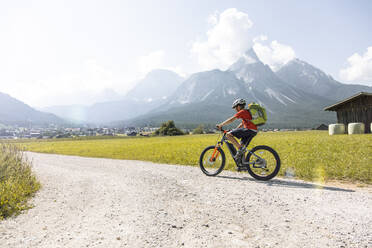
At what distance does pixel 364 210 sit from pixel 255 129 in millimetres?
4200

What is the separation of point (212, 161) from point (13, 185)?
7.23m

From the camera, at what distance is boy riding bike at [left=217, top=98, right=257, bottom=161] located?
27.3 feet

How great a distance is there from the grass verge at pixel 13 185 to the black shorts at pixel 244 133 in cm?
727

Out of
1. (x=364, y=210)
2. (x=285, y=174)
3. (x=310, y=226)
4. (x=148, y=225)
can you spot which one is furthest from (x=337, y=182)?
(x=148, y=225)

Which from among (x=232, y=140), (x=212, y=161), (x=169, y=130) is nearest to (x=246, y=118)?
(x=232, y=140)

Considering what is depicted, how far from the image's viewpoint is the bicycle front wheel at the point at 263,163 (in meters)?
8.04

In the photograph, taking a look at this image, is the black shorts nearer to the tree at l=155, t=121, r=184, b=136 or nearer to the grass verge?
the grass verge

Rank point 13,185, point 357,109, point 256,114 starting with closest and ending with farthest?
point 13,185 → point 256,114 → point 357,109

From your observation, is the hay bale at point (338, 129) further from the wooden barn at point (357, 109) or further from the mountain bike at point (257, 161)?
the mountain bike at point (257, 161)

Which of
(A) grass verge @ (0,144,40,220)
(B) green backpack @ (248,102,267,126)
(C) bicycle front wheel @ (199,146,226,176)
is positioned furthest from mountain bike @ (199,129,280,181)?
(A) grass verge @ (0,144,40,220)

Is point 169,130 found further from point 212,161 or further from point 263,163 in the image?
point 263,163

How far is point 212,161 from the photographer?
9672mm

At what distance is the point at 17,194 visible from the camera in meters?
6.61

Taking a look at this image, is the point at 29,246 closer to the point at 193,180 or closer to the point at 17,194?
the point at 17,194
